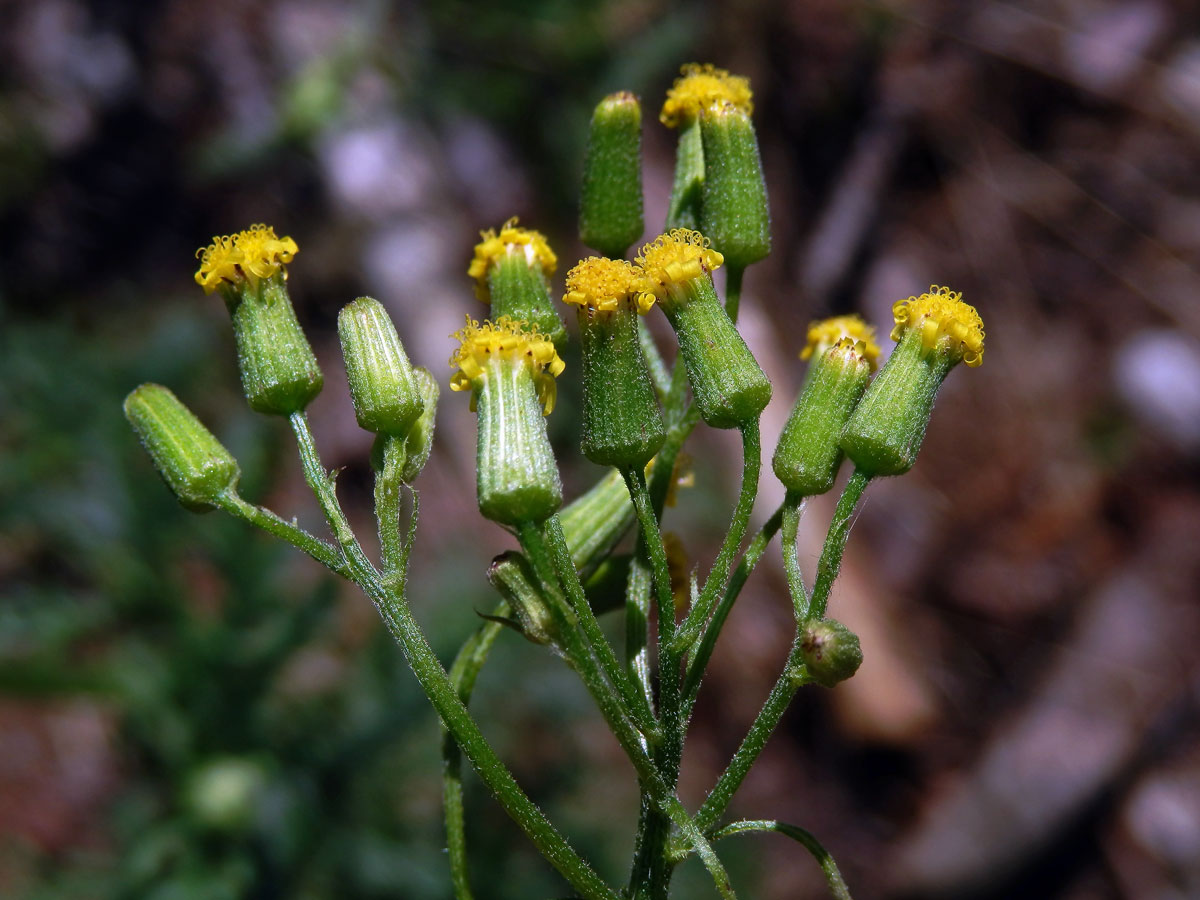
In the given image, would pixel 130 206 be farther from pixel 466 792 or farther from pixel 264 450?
pixel 466 792

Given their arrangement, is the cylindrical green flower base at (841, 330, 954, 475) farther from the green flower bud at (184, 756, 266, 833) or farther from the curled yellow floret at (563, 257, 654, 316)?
the green flower bud at (184, 756, 266, 833)

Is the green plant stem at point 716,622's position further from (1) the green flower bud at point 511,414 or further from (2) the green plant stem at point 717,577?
(1) the green flower bud at point 511,414

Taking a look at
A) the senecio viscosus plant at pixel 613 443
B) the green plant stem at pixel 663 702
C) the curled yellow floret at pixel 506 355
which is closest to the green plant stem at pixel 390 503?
the senecio viscosus plant at pixel 613 443

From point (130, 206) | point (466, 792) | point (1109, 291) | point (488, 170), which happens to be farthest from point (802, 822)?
point (130, 206)

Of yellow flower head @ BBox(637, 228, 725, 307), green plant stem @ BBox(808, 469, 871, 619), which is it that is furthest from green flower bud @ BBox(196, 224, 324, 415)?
green plant stem @ BBox(808, 469, 871, 619)

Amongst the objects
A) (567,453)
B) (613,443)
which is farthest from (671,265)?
(567,453)
